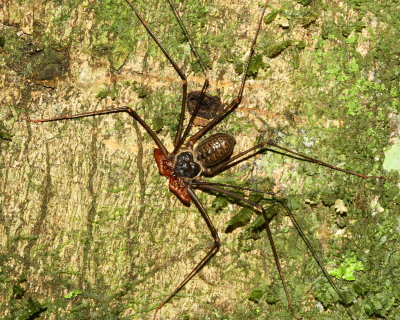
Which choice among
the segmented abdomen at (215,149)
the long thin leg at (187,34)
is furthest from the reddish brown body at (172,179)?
the long thin leg at (187,34)

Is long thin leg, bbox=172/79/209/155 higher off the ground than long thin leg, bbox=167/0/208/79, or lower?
lower

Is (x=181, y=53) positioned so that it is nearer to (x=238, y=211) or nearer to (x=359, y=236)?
(x=238, y=211)

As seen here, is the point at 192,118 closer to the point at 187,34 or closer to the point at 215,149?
the point at 215,149

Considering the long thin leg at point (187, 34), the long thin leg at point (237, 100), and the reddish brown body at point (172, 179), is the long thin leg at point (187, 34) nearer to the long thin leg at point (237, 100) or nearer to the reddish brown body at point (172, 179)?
the long thin leg at point (237, 100)

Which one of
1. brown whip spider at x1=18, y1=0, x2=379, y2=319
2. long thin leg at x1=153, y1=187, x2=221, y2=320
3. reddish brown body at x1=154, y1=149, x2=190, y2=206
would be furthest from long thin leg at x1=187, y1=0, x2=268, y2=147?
long thin leg at x1=153, y1=187, x2=221, y2=320

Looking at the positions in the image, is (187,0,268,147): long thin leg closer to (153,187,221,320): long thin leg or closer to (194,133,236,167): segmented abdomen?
(194,133,236,167): segmented abdomen

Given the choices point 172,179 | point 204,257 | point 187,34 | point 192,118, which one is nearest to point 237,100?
point 192,118

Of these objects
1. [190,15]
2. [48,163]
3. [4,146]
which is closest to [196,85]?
[190,15]
